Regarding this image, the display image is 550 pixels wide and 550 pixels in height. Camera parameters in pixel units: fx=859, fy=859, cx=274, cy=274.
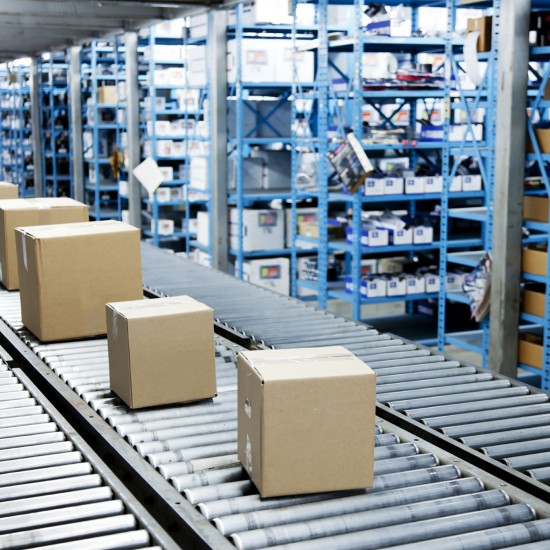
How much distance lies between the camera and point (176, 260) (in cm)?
643

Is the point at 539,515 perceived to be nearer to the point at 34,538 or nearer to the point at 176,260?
the point at 34,538

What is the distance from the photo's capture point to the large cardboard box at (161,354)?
9.63 feet

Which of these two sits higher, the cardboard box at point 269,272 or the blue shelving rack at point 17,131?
the blue shelving rack at point 17,131

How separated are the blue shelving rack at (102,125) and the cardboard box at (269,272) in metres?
4.14

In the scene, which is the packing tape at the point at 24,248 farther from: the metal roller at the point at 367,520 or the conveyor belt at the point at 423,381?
the metal roller at the point at 367,520

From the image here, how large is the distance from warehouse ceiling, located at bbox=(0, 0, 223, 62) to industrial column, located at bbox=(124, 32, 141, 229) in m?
0.27

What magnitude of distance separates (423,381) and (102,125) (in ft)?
35.4

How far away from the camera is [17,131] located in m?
18.6

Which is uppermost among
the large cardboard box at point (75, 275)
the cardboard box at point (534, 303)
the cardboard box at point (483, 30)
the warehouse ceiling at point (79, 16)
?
the warehouse ceiling at point (79, 16)

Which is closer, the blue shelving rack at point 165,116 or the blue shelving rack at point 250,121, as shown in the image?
the blue shelving rack at point 250,121

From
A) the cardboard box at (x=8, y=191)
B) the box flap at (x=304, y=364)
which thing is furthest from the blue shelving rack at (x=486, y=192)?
the box flap at (x=304, y=364)

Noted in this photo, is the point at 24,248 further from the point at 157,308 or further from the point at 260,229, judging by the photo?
the point at 260,229

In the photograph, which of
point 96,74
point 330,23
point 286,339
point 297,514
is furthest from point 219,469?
point 96,74

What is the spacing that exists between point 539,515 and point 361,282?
5.72 metres
